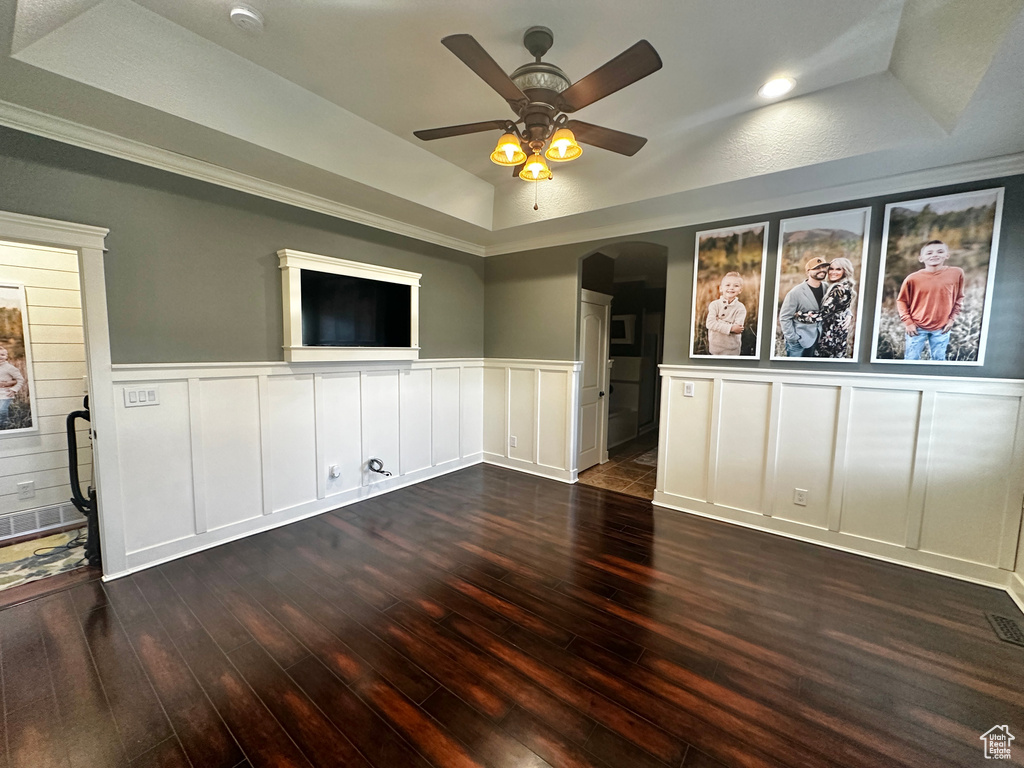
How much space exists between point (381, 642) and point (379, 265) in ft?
10.3

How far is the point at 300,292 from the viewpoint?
3230 mm

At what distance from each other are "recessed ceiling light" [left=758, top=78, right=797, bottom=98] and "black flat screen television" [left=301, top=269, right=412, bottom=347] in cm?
320

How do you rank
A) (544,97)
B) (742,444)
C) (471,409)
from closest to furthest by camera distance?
(544,97) < (742,444) < (471,409)

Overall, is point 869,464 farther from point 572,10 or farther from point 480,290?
point 480,290

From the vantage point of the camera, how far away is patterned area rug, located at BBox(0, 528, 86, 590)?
255cm

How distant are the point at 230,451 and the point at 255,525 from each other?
0.64 meters

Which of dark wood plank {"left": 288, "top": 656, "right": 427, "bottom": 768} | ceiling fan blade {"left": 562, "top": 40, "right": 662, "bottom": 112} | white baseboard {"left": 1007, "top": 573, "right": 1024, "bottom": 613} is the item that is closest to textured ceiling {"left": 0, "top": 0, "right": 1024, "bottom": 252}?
ceiling fan blade {"left": 562, "top": 40, "right": 662, "bottom": 112}

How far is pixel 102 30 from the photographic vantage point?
1.92m

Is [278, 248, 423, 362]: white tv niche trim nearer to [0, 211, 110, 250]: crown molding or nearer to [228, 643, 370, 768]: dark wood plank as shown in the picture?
[0, 211, 110, 250]: crown molding

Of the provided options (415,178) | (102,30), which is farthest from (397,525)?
(102,30)

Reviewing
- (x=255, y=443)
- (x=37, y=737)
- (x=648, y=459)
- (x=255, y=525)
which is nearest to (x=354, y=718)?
(x=37, y=737)

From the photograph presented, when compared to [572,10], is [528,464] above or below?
below

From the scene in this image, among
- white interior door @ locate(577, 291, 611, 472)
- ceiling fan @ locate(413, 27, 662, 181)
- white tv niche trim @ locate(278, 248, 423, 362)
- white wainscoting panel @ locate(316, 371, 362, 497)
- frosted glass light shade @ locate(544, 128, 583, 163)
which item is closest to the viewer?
ceiling fan @ locate(413, 27, 662, 181)

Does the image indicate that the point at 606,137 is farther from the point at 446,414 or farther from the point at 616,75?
the point at 446,414
